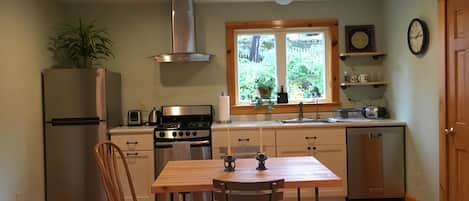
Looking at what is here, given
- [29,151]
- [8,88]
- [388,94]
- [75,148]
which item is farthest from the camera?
[388,94]

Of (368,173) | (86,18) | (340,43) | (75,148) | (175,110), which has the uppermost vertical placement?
(86,18)

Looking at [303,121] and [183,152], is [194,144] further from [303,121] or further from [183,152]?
[303,121]

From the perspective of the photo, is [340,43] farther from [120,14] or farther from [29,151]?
[29,151]

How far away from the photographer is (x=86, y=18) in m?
4.80

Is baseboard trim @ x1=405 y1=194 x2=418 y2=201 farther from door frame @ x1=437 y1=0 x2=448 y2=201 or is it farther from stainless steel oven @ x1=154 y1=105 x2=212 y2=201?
stainless steel oven @ x1=154 y1=105 x2=212 y2=201

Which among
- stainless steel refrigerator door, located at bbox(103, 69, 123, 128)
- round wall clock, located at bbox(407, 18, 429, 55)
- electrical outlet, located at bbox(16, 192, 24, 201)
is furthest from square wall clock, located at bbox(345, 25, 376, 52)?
electrical outlet, located at bbox(16, 192, 24, 201)

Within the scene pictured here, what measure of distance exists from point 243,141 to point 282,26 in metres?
1.50

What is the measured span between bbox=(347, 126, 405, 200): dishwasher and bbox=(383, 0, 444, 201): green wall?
0.31 feet

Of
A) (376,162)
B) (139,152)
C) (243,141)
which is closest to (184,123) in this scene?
(139,152)

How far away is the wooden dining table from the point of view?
2.18m

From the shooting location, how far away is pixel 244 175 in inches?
92.3

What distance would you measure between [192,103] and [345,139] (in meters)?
1.77

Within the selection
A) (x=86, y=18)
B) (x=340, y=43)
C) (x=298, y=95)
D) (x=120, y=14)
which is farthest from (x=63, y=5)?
(x=340, y=43)

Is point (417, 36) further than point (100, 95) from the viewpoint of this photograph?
No
